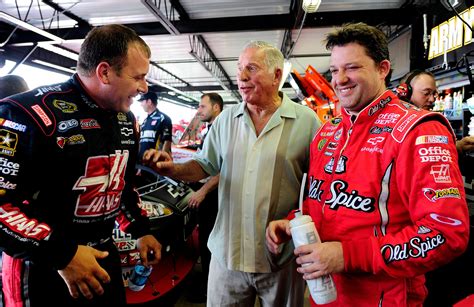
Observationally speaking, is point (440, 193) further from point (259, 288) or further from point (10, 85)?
point (10, 85)

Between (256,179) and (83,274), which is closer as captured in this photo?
(83,274)

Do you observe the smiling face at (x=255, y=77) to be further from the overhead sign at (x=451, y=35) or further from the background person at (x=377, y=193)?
the overhead sign at (x=451, y=35)

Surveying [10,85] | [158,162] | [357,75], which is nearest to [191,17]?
[10,85]

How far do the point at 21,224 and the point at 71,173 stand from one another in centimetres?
25

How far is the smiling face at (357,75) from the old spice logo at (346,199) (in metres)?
0.32

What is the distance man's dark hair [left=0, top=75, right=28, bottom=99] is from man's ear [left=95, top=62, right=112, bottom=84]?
190 cm

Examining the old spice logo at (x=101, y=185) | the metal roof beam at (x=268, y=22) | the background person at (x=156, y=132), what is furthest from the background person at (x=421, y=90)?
the metal roof beam at (x=268, y=22)

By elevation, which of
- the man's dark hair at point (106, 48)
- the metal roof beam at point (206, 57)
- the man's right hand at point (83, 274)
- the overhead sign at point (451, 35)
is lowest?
the man's right hand at point (83, 274)

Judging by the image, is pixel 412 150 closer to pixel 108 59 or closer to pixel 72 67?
pixel 108 59

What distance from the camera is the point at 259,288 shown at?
1669 millimetres

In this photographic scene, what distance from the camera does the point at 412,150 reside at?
1009 millimetres

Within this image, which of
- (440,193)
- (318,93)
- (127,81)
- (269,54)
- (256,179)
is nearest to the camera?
(440,193)

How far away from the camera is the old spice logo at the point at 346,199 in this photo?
42.6 inches

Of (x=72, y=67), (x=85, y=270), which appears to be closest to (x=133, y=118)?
(x=85, y=270)
